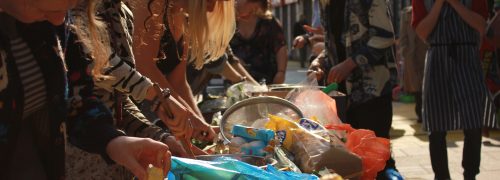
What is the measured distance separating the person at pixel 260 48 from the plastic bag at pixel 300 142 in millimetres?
3203

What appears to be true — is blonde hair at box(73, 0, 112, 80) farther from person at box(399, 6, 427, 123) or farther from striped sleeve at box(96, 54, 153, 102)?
person at box(399, 6, 427, 123)

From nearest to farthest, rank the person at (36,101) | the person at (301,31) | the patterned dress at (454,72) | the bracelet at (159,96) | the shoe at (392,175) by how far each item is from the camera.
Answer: the person at (36,101)
the bracelet at (159,96)
the shoe at (392,175)
the patterned dress at (454,72)
the person at (301,31)

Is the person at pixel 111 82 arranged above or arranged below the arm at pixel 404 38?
above

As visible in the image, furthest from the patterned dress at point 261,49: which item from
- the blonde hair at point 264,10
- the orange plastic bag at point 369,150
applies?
the orange plastic bag at point 369,150

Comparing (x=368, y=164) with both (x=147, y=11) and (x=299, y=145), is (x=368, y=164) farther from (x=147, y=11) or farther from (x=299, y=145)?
(x=147, y=11)

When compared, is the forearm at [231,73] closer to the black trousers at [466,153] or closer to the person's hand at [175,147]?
the black trousers at [466,153]

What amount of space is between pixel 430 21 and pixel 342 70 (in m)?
1.35

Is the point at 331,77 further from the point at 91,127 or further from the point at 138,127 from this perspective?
the point at 91,127

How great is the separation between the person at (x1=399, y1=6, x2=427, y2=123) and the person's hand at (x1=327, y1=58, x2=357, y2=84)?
610cm

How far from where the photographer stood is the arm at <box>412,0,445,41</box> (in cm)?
485

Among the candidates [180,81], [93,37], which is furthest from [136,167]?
[180,81]

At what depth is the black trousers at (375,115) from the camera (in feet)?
12.7

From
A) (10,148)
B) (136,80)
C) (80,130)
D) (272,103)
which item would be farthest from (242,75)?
(10,148)

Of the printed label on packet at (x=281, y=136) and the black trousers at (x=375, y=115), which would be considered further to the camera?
the black trousers at (x=375, y=115)
